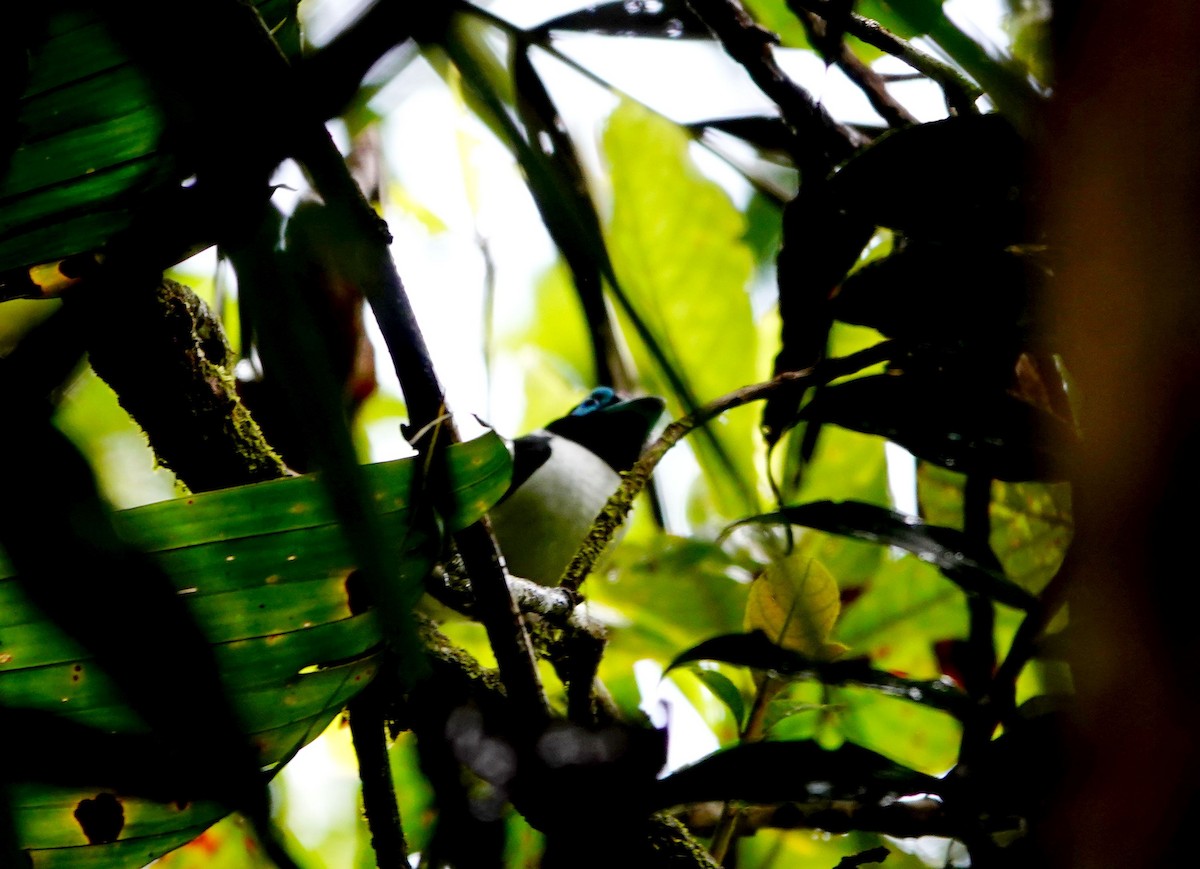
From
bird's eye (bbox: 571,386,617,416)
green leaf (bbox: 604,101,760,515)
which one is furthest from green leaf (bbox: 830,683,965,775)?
bird's eye (bbox: 571,386,617,416)

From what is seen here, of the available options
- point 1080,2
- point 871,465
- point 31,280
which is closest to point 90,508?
point 31,280

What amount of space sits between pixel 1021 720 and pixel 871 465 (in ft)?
3.10

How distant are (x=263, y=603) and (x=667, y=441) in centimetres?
49

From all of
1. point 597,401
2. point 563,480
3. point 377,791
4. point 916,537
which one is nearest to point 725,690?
point 916,537

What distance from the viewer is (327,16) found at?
65cm

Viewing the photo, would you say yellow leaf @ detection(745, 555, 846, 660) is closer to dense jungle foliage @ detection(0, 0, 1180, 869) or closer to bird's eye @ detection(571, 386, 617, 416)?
dense jungle foliage @ detection(0, 0, 1180, 869)

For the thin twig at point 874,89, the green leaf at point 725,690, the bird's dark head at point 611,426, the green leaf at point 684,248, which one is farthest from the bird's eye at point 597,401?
the green leaf at point 725,690

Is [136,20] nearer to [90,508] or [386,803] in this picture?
[90,508]

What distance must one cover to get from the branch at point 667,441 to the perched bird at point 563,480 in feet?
2.36

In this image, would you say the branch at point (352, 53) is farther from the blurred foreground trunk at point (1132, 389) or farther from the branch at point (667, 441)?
the branch at point (667, 441)

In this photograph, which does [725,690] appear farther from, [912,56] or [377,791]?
[912,56]

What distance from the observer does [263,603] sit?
0.73m

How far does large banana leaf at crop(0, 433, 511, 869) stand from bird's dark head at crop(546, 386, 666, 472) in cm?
158

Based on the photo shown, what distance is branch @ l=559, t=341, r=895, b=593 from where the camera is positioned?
1020 mm
